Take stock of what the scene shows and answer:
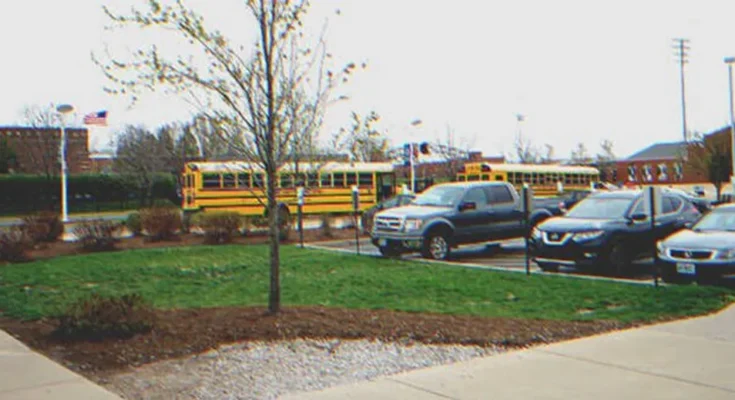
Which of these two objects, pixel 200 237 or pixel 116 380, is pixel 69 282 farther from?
pixel 200 237

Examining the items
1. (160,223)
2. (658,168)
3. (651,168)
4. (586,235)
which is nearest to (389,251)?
(586,235)

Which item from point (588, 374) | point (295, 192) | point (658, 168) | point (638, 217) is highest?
point (658, 168)

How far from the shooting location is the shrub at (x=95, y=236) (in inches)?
786

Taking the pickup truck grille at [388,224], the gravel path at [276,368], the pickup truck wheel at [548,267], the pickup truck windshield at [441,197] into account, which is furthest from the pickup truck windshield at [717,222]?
the gravel path at [276,368]

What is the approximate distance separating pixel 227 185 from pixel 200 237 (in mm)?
7977

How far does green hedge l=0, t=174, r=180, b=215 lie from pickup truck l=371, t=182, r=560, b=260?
114 feet

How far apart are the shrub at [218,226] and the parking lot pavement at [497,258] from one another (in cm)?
257

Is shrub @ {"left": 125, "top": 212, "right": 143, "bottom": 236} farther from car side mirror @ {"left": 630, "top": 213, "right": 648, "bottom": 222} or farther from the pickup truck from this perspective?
car side mirror @ {"left": 630, "top": 213, "right": 648, "bottom": 222}

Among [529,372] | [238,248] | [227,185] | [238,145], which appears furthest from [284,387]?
[227,185]

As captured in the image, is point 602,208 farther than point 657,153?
No

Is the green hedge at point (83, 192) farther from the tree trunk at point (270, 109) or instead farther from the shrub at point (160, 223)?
the tree trunk at point (270, 109)

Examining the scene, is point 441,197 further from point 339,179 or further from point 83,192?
point 83,192

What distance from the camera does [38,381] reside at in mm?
6832

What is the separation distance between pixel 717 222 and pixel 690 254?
56.3 inches
